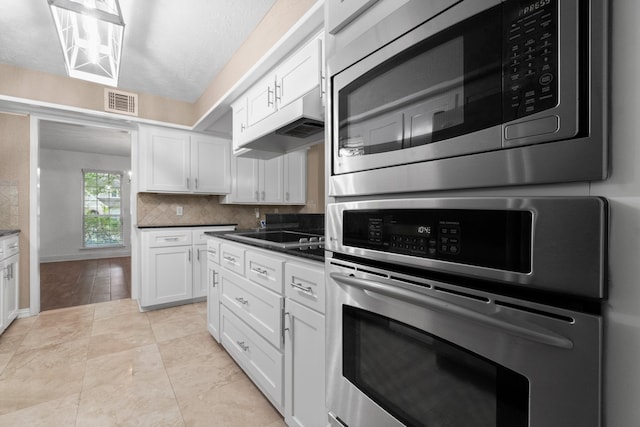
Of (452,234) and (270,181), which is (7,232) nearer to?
(270,181)

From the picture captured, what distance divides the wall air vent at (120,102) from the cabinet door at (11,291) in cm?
173

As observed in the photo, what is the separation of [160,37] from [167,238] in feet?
6.57

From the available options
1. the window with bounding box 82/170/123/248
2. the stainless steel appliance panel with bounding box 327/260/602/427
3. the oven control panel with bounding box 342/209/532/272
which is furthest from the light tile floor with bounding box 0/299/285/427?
the window with bounding box 82/170/123/248

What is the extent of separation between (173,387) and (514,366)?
2.02 meters

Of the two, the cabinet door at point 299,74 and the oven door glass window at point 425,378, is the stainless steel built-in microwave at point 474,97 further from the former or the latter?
the cabinet door at point 299,74

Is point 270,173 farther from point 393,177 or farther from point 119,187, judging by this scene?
point 119,187

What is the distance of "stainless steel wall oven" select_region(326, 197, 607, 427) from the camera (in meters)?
0.45

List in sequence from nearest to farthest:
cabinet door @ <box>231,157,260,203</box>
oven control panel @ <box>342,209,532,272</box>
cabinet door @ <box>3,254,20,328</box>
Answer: oven control panel @ <box>342,209,532,272</box> → cabinet door @ <box>3,254,20,328</box> → cabinet door @ <box>231,157,260,203</box>

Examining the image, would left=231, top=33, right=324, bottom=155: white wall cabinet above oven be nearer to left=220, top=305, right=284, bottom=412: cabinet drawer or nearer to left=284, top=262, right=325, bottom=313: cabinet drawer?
left=284, top=262, right=325, bottom=313: cabinet drawer

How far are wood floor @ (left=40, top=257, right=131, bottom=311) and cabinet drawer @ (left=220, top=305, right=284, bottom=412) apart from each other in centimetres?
249

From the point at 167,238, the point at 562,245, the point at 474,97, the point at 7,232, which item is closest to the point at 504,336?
the point at 562,245

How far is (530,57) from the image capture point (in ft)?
1.60

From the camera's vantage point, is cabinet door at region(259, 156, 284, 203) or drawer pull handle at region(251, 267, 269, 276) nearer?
drawer pull handle at region(251, 267, 269, 276)

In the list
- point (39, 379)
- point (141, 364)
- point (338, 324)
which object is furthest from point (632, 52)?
point (39, 379)
